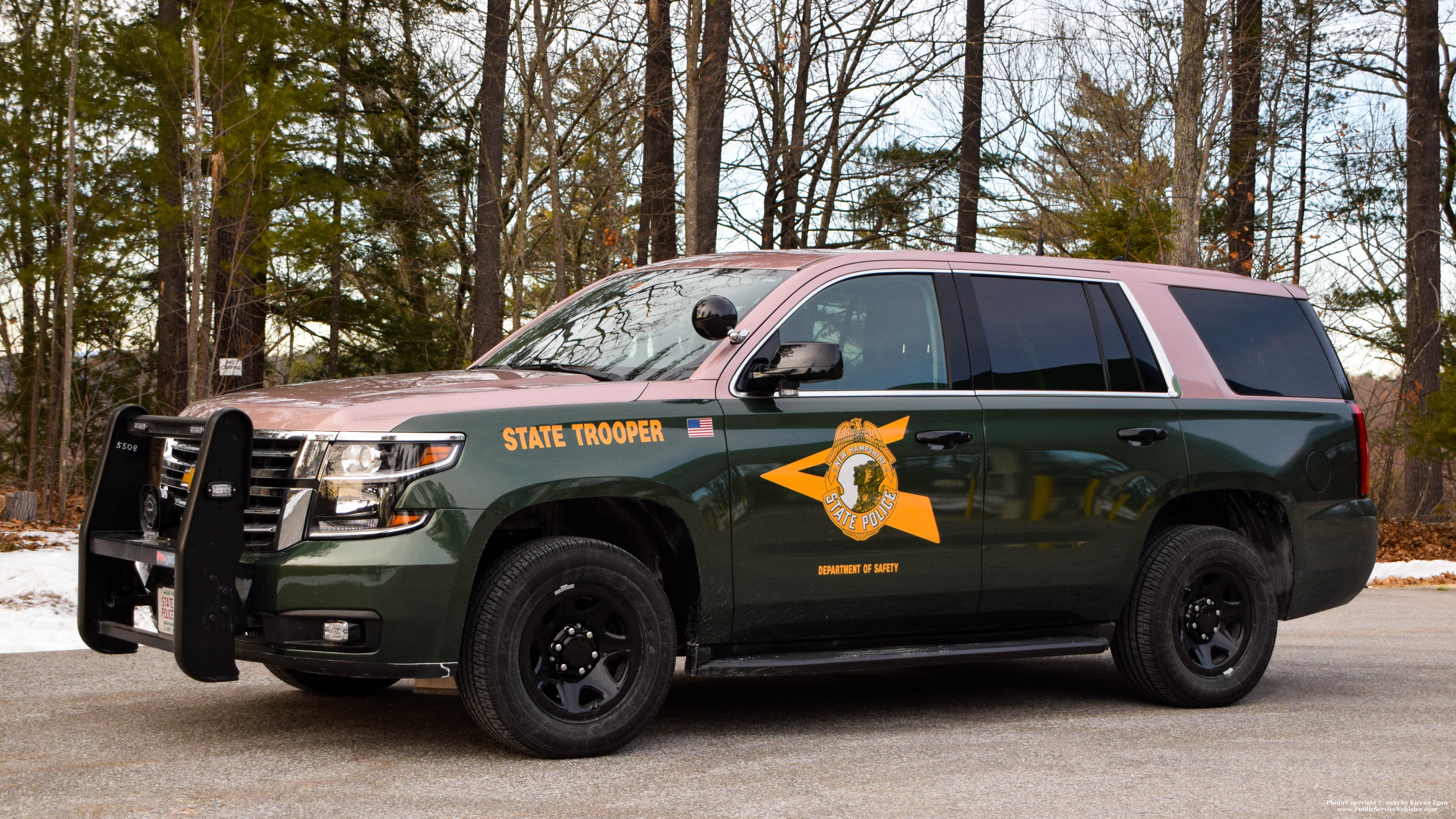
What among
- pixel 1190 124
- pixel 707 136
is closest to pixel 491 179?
pixel 707 136

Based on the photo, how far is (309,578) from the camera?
485cm

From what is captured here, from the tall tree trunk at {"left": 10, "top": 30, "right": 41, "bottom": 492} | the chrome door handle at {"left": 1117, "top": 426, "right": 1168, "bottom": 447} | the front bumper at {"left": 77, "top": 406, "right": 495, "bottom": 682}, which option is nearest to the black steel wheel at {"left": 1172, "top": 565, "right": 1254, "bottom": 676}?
the chrome door handle at {"left": 1117, "top": 426, "right": 1168, "bottom": 447}

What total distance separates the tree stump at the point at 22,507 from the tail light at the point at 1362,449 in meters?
14.6

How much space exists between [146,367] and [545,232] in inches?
308

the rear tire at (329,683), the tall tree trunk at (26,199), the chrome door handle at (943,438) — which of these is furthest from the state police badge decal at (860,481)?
the tall tree trunk at (26,199)

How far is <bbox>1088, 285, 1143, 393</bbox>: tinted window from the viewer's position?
22.1 feet

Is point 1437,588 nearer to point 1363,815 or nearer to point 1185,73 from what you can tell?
point 1185,73

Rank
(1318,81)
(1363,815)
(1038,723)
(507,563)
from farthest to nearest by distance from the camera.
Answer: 1. (1318,81)
2. (1038,723)
3. (507,563)
4. (1363,815)

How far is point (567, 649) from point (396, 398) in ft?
A: 3.63

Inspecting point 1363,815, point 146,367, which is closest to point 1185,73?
point 1363,815

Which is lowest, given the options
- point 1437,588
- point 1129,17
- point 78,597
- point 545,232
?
point 1437,588

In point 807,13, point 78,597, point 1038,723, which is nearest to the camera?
point 78,597

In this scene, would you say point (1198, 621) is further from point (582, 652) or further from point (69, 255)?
point (69, 255)

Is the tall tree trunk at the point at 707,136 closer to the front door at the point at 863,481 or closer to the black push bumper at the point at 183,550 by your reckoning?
the front door at the point at 863,481
